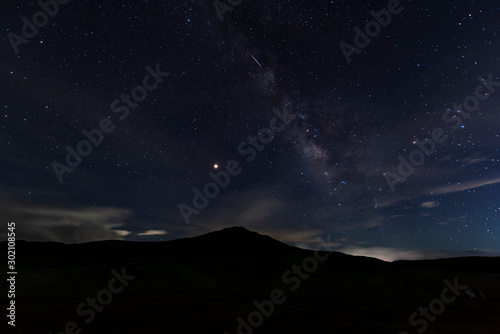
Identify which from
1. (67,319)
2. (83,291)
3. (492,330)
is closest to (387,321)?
(492,330)

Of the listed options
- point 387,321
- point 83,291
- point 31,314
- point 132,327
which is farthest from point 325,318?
point 83,291

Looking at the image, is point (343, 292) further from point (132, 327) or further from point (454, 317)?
point (132, 327)

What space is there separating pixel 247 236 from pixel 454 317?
70.8 meters

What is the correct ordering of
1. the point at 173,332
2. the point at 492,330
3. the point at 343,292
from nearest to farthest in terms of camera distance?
1. the point at 173,332
2. the point at 492,330
3. the point at 343,292

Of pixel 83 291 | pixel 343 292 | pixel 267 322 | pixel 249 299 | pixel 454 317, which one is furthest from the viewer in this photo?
pixel 343 292

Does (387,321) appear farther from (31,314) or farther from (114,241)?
(114,241)

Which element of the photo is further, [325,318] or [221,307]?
[221,307]

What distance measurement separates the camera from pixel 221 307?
12.0 metres

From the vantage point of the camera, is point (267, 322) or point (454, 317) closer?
point (267, 322)

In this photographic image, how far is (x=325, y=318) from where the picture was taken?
35.3 ft

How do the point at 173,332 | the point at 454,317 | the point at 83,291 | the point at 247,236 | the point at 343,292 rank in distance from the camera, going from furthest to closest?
the point at 247,236, the point at 343,292, the point at 83,291, the point at 454,317, the point at 173,332

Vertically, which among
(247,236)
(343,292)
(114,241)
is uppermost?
(247,236)

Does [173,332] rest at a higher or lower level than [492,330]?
lower

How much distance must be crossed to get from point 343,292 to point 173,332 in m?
12.2
